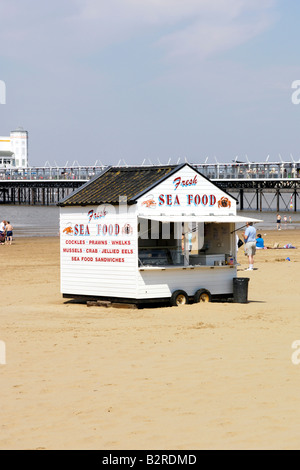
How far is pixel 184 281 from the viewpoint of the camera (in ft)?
47.7

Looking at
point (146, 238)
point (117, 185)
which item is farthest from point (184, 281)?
point (117, 185)

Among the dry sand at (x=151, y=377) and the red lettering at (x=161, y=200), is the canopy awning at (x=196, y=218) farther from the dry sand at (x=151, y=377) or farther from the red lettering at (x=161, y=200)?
the dry sand at (x=151, y=377)

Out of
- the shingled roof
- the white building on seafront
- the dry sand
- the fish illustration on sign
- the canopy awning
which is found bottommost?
the dry sand

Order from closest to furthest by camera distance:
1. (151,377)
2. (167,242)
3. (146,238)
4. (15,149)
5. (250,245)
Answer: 1. (151,377)
2. (146,238)
3. (167,242)
4. (250,245)
5. (15,149)

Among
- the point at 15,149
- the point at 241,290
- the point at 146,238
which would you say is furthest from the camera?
the point at 15,149

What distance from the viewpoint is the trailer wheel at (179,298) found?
14.2 meters

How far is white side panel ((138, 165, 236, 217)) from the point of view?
1412cm

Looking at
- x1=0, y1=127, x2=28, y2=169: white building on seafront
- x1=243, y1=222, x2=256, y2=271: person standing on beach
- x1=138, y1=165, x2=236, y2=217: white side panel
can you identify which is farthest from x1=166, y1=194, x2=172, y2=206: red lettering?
x1=0, y1=127, x2=28, y2=169: white building on seafront

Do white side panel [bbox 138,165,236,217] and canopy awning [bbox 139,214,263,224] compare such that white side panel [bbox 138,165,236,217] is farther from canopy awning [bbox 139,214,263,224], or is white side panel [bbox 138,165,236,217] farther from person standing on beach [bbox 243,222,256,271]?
person standing on beach [bbox 243,222,256,271]

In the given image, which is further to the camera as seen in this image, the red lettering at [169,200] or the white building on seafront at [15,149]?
the white building on seafront at [15,149]

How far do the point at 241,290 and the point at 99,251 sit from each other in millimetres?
2775

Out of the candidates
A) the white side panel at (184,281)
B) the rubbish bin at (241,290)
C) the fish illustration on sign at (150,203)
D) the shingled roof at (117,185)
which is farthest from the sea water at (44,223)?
the fish illustration on sign at (150,203)

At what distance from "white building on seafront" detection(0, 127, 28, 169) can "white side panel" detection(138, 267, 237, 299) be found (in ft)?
510

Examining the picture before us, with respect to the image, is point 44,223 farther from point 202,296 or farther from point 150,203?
point 150,203
